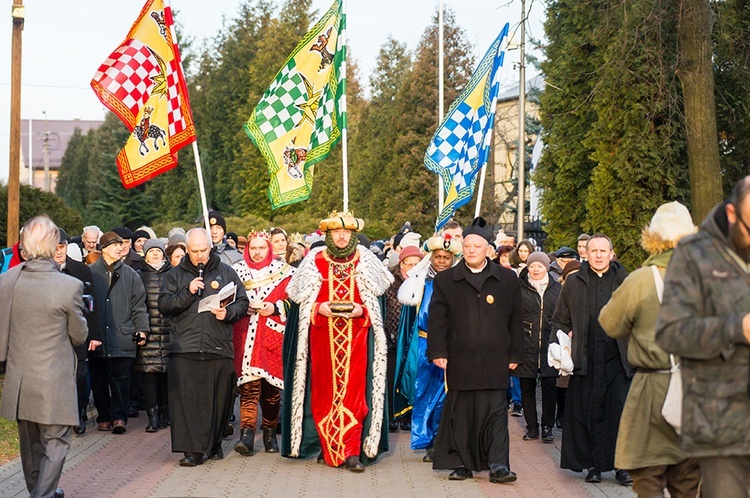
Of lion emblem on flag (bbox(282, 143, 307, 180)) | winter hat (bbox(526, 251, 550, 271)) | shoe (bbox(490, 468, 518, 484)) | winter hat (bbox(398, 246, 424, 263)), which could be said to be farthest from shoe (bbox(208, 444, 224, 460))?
lion emblem on flag (bbox(282, 143, 307, 180))

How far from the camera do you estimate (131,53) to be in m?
14.2

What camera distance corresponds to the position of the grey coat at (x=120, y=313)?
12383 millimetres

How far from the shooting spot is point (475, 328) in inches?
383

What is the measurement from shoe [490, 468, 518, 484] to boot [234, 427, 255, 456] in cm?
248

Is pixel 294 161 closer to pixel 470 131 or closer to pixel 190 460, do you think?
pixel 470 131

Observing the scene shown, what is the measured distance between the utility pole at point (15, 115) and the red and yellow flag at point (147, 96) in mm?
6262

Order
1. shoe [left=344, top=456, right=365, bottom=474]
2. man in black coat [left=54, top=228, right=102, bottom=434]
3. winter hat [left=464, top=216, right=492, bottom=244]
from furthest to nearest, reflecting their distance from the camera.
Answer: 1. man in black coat [left=54, top=228, right=102, bottom=434]
2. shoe [left=344, top=456, right=365, bottom=474]
3. winter hat [left=464, top=216, right=492, bottom=244]

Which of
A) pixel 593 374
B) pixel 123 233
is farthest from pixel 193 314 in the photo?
pixel 123 233

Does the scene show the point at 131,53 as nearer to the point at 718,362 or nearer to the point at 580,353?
the point at 580,353

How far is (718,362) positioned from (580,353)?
4.52m

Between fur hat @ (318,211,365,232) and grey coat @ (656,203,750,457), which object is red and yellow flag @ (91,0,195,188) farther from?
grey coat @ (656,203,750,457)

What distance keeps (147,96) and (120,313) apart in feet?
9.88

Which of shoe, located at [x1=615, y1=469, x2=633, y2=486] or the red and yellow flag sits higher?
the red and yellow flag

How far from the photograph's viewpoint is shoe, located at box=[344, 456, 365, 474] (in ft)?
33.3
